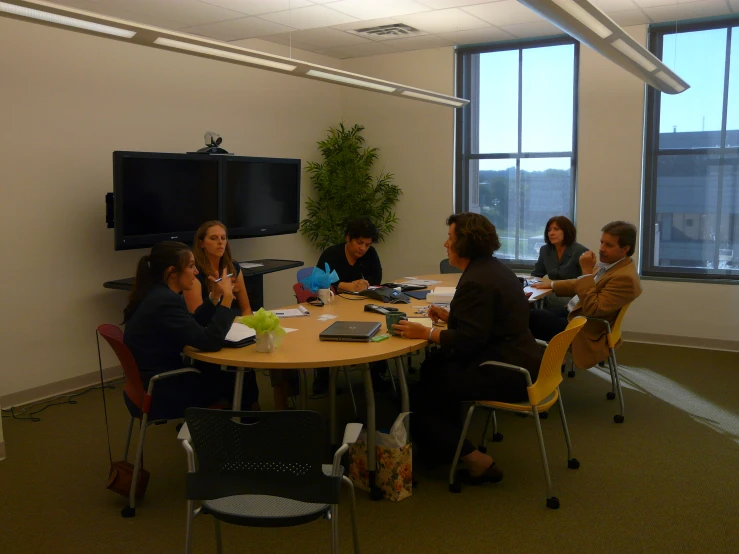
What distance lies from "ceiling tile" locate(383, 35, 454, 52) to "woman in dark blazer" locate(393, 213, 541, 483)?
3844 mm

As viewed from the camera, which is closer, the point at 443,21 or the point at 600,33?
the point at 600,33

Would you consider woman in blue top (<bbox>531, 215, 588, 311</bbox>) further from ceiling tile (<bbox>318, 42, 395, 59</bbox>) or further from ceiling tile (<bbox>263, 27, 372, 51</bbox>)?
ceiling tile (<bbox>318, 42, 395, 59</bbox>)

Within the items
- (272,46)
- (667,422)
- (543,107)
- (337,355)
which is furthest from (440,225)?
(337,355)

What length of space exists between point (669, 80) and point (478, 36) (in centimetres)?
207

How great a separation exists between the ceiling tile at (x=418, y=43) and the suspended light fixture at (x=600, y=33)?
91.6 inches

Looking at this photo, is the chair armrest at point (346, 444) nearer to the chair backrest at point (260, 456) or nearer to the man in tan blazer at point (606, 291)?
the chair backrest at point (260, 456)

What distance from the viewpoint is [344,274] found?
16.7 ft

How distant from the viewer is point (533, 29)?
651 centimetres

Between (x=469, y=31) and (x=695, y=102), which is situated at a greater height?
(x=469, y=31)

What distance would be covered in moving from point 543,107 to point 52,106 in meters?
4.50

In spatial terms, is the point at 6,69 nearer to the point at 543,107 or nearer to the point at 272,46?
the point at 272,46

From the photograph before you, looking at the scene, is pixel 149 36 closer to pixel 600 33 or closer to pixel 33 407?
A: pixel 600 33

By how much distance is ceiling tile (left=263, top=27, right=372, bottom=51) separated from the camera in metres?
6.45

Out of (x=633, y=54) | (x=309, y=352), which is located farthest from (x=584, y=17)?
(x=309, y=352)
